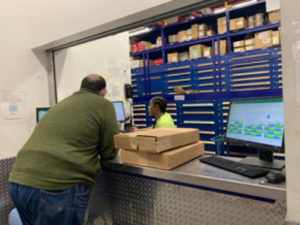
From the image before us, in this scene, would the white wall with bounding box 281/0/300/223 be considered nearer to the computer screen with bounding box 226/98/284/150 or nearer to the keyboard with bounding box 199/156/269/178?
the keyboard with bounding box 199/156/269/178

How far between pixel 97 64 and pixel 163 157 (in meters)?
1.84

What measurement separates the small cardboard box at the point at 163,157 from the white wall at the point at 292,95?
0.52 meters

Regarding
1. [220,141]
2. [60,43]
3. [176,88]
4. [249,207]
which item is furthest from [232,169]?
[176,88]

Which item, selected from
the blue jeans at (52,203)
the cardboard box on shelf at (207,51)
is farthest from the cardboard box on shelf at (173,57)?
the blue jeans at (52,203)

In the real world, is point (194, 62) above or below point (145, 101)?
above

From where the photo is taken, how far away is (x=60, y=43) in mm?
2062

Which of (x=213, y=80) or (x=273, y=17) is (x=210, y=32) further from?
(x=273, y=17)

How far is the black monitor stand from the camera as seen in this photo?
3.89ft

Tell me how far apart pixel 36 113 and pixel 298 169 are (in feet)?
6.57

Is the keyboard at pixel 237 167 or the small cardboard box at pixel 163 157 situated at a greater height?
the small cardboard box at pixel 163 157

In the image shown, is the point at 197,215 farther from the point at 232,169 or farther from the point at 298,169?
the point at 298,169

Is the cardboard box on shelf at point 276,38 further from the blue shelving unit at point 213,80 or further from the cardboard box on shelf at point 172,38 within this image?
the cardboard box on shelf at point 172,38

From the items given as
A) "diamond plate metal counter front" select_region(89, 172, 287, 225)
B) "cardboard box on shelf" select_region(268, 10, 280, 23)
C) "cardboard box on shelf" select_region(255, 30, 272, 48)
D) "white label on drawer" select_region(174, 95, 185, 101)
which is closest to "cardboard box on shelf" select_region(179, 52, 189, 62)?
"white label on drawer" select_region(174, 95, 185, 101)

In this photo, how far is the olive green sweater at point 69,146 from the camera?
123 cm
